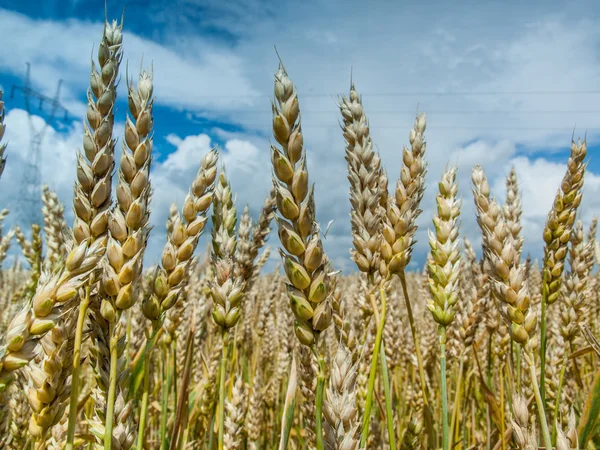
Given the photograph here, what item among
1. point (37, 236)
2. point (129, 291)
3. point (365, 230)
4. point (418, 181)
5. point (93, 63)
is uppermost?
point (37, 236)

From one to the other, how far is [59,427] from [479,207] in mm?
1615

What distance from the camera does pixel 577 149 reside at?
85.7 inches

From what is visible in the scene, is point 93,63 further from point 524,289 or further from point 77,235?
point 524,289

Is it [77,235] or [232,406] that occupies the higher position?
[77,235]

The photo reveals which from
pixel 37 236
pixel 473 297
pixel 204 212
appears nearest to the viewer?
pixel 204 212

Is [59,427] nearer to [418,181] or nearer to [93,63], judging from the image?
[93,63]

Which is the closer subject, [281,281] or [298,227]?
[298,227]

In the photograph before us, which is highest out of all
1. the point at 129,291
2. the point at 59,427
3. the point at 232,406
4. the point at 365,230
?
the point at 365,230

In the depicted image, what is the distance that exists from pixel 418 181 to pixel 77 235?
1.13 meters

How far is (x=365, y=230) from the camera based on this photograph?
1.46 metres

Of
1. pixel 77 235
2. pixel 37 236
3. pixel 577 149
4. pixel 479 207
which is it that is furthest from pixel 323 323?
pixel 37 236

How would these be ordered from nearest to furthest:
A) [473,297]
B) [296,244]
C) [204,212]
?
[296,244]
[204,212]
[473,297]

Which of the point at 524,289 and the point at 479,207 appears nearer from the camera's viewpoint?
the point at 524,289

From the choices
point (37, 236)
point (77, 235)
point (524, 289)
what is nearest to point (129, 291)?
point (77, 235)
